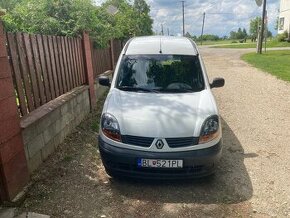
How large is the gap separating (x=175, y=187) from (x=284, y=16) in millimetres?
48949

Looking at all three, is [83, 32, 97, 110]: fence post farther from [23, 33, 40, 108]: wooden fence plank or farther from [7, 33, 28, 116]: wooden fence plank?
[7, 33, 28, 116]: wooden fence plank

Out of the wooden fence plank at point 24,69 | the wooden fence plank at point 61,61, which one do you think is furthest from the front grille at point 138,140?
the wooden fence plank at point 61,61

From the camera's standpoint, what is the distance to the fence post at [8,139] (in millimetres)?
3814

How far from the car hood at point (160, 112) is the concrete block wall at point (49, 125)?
3.85 ft

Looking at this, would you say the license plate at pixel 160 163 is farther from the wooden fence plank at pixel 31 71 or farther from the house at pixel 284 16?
the house at pixel 284 16

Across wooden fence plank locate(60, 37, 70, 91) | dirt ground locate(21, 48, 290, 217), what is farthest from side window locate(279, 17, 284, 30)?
wooden fence plank locate(60, 37, 70, 91)

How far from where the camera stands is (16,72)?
15.5 ft

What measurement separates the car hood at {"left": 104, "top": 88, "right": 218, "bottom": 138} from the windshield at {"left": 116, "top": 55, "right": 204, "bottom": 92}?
0.72 ft

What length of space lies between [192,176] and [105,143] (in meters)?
1.24

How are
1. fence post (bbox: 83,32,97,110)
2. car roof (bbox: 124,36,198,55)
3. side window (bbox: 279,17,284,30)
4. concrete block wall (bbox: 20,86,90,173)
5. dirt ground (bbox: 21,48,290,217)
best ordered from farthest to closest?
side window (bbox: 279,17,284,30) < fence post (bbox: 83,32,97,110) < car roof (bbox: 124,36,198,55) < concrete block wall (bbox: 20,86,90,173) < dirt ground (bbox: 21,48,290,217)

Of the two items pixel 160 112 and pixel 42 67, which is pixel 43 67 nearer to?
pixel 42 67

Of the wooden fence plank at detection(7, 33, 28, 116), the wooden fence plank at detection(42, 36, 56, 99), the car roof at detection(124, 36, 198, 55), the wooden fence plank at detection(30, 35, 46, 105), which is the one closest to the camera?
the wooden fence plank at detection(7, 33, 28, 116)

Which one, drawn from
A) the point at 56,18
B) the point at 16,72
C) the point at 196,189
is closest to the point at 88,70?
the point at 56,18

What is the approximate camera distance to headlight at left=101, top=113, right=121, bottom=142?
4.28m
